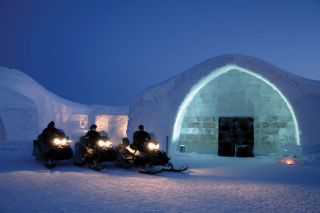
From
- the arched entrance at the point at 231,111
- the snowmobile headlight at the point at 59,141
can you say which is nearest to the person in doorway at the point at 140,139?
the snowmobile headlight at the point at 59,141

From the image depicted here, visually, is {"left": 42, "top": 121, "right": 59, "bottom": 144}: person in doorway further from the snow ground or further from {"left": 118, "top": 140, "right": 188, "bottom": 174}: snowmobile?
{"left": 118, "top": 140, "right": 188, "bottom": 174}: snowmobile

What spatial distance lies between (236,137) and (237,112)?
1181 millimetres

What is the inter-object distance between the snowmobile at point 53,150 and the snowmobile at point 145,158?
58.1 inches

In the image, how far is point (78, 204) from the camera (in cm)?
421

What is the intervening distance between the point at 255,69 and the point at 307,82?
6.86 feet

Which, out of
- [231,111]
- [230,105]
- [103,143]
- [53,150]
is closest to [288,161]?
[231,111]

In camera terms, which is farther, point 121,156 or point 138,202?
point 121,156

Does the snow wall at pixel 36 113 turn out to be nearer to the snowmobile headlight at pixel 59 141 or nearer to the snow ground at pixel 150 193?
the snowmobile headlight at pixel 59 141

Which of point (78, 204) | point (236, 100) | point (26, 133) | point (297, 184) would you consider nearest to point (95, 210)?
point (78, 204)

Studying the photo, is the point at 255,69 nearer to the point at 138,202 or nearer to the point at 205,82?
the point at 205,82

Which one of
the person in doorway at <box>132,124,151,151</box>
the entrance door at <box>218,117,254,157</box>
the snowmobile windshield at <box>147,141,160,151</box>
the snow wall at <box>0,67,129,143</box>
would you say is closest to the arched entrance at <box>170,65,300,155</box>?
the entrance door at <box>218,117,254,157</box>

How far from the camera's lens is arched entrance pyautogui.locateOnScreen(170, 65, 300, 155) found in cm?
1348

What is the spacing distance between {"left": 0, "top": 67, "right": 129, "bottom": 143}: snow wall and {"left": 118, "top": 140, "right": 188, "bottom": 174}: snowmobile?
13332 millimetres

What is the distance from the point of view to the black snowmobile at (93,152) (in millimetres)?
8211
